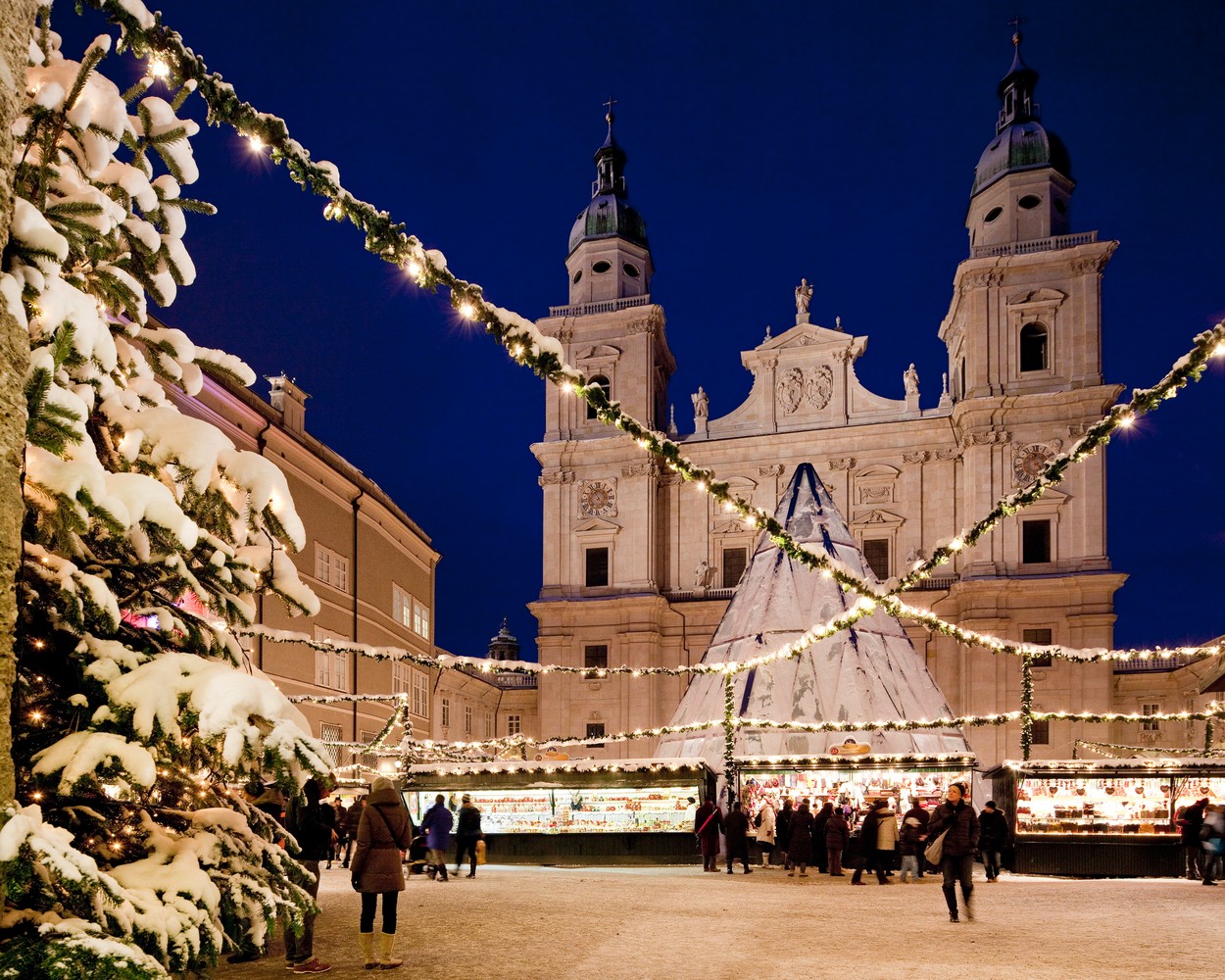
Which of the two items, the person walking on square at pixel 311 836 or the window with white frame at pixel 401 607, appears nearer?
the person walking on square at pixel 311 836

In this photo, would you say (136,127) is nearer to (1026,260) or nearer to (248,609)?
(248,609)

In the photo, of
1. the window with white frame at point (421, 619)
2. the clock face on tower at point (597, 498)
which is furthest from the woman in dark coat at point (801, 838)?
the clock face on tower at point (597, 498)

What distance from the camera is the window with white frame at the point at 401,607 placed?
117 ft

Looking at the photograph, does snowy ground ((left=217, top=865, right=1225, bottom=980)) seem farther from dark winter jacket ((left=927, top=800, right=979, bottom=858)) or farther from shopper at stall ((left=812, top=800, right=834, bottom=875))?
shopper at stall ((left=812, top=800, right=834, bottom=875))

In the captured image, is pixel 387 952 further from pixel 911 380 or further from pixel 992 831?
pixel 911 380

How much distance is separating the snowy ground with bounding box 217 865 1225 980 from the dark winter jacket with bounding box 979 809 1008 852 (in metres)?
0.72

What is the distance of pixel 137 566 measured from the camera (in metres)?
4.51

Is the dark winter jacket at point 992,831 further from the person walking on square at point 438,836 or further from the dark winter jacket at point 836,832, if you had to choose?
the person walking on square at point 438,836

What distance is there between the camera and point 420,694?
3803 cm

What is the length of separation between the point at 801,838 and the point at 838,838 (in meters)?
0.63

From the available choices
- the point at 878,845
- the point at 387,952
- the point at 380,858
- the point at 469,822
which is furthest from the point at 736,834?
the point at 380,858

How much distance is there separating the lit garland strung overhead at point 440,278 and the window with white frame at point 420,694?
28.2 metres

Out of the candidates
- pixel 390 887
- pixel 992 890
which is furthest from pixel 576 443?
pixel 390 887

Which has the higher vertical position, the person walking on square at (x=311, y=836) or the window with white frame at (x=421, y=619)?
the window with white frame at (x=421, y=619)
